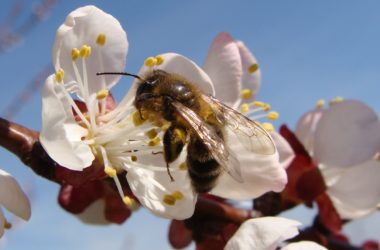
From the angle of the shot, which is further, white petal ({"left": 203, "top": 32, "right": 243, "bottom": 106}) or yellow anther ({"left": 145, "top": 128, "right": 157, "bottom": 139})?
white petal ({"left": 203, "top": 32, "right": 243, "bottom": 106})

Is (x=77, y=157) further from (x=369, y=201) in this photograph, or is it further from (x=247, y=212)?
(x=369, y=201)

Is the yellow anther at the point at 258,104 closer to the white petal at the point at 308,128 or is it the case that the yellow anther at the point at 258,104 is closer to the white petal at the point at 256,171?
the white petal at the point at 256,171

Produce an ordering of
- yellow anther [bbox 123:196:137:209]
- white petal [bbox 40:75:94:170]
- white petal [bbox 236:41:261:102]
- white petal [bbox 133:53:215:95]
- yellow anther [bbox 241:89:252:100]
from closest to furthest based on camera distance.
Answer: white petal [bbox 40:75:94:170] → yellow anther [bbox 123:196:137:209] → white petal [bbox 133:53:215:95] → yellow anther [bbox 241:89:252:100] → white petal [bbox 236:41:261:102]

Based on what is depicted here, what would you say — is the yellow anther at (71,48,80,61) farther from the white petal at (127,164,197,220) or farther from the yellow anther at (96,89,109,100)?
the white petal at (127,164,197,220)

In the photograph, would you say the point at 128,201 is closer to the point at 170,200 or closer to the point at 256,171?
the point at 170,200

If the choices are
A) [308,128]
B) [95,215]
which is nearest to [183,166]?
[95,215]

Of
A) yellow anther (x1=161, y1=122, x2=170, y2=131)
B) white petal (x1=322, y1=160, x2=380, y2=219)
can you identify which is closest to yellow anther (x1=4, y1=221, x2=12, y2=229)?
yellow anther (x1=161, y1=122, x2=170, y2=131)

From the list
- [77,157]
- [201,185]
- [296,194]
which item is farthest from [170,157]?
[296,194]

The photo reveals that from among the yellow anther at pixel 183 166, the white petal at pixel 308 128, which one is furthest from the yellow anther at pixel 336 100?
the yellow anther at pixel 183 166
